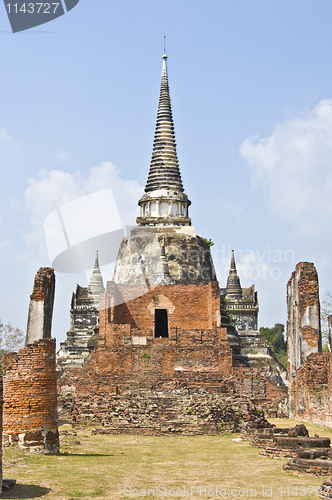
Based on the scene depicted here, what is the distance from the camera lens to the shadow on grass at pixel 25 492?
28.9ft

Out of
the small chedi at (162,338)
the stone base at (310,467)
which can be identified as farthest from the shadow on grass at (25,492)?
the small chedi at (162,338)

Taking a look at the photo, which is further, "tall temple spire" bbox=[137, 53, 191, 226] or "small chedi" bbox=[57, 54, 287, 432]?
"tall temple spire" bbox=[137, 53, 191, 226]

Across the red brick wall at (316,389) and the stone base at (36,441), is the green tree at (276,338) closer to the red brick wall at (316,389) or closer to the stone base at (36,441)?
the red brick wall at (316,389)

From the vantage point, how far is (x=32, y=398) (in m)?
12.5

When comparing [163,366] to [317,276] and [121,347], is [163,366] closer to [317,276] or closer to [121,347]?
[121,347]

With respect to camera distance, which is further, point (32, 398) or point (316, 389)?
point (316, 389)

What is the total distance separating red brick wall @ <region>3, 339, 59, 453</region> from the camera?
12320mm

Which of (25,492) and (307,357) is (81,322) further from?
(25,492)

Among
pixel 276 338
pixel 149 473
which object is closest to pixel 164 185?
pixel 149 473

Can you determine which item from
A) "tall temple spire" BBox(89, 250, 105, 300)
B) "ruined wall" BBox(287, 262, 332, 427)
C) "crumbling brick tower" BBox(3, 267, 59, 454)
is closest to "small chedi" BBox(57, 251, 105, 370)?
"tall temple spire" BBox(89, 250, 105, 300)

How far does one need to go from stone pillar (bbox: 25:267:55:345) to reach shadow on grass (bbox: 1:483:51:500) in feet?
22.3

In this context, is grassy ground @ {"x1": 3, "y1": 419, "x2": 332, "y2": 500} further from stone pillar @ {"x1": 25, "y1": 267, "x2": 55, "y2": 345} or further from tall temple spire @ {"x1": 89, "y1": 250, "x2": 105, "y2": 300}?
tall temple spire @ {"x1": 89, "y1": 250, "x2": 105, "y2": 300}

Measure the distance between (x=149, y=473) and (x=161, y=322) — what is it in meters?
16.6

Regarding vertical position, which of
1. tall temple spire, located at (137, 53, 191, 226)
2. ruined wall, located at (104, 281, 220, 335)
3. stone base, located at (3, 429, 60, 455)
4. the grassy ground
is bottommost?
the grassy ground
